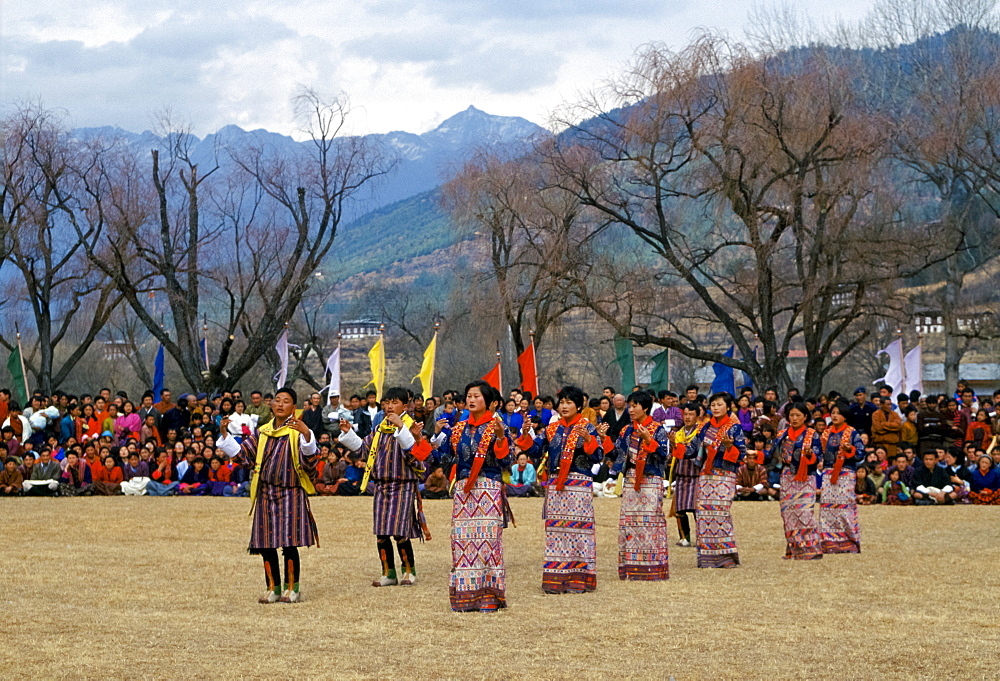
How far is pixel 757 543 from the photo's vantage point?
41.8 ft

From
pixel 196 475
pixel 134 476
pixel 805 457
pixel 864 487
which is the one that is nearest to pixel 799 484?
pixel 805 457

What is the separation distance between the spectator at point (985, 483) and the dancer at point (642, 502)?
902 centimetres

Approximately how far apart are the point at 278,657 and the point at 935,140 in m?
21.9

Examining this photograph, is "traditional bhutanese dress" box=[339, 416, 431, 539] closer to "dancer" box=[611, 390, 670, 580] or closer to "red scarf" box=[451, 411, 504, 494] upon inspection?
"red scarf" box=[451, 411, 504, 494]

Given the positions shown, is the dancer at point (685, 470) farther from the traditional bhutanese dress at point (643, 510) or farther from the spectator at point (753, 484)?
the spectator at point (753, 484)

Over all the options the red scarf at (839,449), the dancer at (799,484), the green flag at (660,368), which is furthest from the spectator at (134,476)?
the red scarf at (839,449)

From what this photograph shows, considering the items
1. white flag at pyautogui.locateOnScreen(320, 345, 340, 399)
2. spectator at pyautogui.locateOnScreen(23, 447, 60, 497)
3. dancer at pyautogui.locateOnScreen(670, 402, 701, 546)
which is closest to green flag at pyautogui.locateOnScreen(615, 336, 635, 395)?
white flag at pyautogui.locateOnScreen(320, 345, 340, 399)

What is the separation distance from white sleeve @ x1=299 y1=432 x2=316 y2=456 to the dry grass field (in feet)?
3.72

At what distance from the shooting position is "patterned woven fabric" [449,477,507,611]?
27.6ft

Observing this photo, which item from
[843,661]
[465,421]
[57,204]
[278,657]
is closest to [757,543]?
[465,421]

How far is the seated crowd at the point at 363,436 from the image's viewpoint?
1769 centimetres

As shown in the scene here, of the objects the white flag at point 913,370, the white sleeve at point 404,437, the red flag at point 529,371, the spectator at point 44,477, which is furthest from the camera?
the white flag at point 913,370

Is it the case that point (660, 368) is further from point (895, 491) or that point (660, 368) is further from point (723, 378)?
point (895, 491)

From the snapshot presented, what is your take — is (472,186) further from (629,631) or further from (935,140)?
(629,631)
